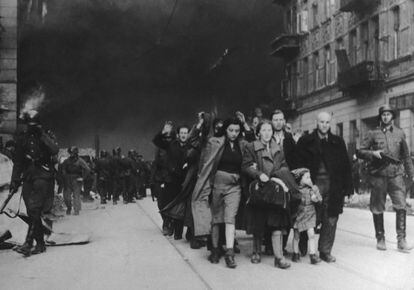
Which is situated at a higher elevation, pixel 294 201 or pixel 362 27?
pixel 362 27

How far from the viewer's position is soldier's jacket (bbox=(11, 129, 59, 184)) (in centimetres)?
919

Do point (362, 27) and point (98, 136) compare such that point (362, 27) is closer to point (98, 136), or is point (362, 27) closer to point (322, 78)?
point (322, 78)

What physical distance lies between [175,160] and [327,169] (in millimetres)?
3579

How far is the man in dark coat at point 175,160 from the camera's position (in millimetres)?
10882

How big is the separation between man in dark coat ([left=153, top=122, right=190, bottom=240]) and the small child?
3.03 metres

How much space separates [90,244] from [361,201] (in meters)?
11.4

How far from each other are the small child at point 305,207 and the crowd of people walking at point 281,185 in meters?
0.01

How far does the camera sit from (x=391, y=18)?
973 inches

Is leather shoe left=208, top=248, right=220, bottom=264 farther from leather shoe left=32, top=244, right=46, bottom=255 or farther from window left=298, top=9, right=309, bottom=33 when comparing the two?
window left=298, top=9, right=309, bottom=33

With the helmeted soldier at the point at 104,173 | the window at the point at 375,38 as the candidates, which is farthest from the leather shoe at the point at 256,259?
the window at the point at 375,38

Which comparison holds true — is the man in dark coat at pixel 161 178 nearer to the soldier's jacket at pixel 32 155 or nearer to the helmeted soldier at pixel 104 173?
the soldier's jacket at pixel 32 155

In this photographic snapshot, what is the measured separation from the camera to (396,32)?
79.7 ft

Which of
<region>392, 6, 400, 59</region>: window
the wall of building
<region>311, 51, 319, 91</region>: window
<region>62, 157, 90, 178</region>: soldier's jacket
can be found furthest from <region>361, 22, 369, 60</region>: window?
the wall of building

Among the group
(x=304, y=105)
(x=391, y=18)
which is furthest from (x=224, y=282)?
(x=304, y=105)
